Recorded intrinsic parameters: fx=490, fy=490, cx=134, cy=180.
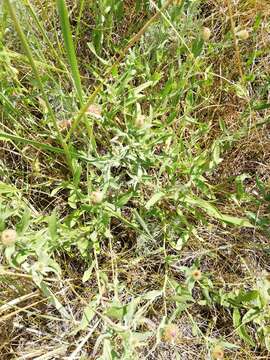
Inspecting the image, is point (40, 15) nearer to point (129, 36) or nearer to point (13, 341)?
point (129, 36)

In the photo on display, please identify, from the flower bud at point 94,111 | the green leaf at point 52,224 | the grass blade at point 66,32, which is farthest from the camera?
the flower bud at point 94,111

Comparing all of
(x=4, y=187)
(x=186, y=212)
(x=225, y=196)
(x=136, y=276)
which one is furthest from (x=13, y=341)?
(x=225, y=196)

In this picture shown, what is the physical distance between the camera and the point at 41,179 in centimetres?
166

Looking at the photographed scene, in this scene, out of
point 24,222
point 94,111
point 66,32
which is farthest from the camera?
point 94,111

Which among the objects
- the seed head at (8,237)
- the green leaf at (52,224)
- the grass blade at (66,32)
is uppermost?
the grass blade at (66,32)

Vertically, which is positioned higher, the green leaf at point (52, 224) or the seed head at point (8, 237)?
the seed head at point (8, 237)

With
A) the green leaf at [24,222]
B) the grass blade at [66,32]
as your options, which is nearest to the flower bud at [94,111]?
the grass blade at [66,32]

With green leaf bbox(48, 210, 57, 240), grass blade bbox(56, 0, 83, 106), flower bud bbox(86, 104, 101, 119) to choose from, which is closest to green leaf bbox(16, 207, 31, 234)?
green leaf bbox(48, 210, 57, 240)

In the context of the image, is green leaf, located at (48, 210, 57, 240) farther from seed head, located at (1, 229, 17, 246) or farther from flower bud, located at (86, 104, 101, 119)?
flower bud, located at (86, 104, 101, 119)

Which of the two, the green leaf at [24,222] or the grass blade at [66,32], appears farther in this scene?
the green leaf at [24,222]

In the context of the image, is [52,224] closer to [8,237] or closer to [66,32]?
[8,237]

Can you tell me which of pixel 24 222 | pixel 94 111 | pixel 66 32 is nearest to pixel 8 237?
pixel 24 222

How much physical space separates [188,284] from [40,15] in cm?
106

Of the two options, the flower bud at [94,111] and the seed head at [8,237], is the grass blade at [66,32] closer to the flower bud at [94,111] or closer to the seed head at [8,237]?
the flower bud at [94,111]
